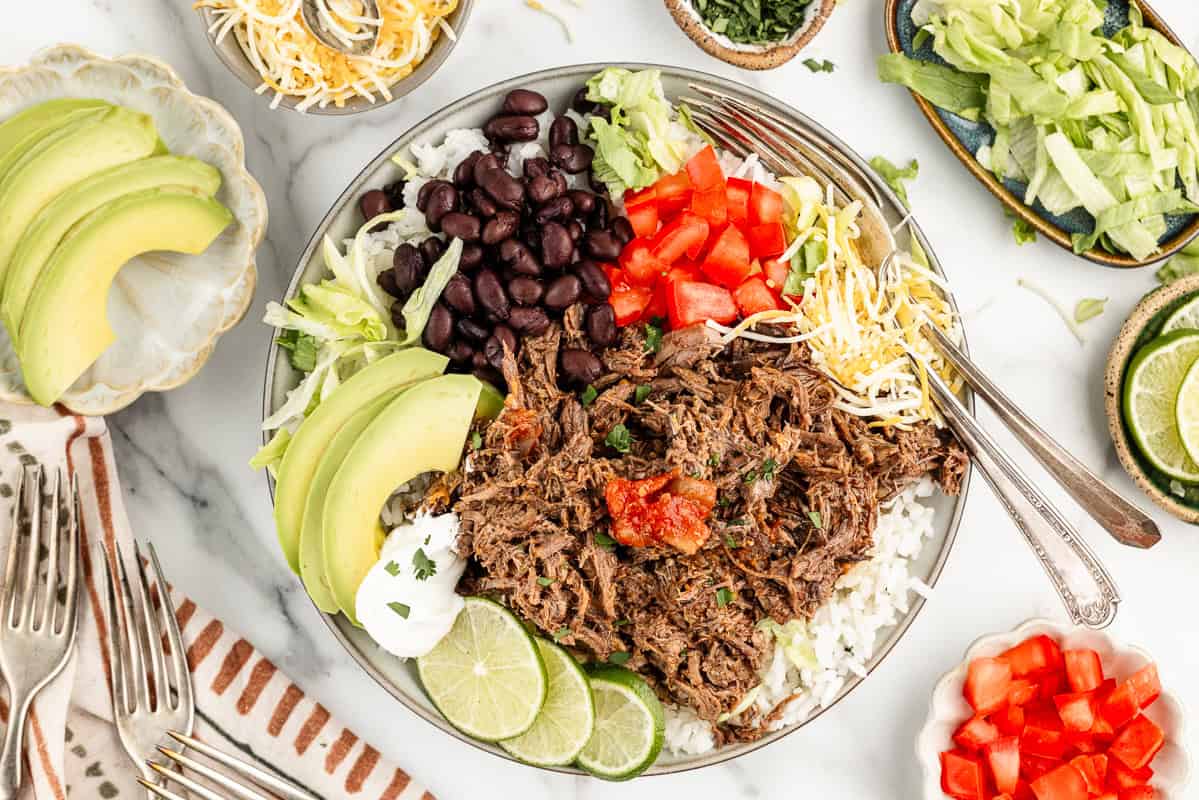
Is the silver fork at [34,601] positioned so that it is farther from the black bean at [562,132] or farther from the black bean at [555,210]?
the black bean at [562,132]

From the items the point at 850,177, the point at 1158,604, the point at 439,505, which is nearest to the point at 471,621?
the point at 439,505

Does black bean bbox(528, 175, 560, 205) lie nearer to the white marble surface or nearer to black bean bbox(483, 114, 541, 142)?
black bean bbox(483, 114, 541, 142)

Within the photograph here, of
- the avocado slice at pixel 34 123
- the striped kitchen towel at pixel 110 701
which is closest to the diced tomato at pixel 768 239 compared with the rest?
the avocado slice at pixel 34 123

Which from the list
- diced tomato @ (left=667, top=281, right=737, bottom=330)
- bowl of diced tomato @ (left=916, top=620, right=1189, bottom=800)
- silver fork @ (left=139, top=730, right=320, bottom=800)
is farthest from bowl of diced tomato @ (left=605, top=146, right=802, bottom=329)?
silver fork @ (left=139, top=730, right=320, bottom=800)

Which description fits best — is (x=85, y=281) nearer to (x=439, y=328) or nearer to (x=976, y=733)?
(x=439, y=328)

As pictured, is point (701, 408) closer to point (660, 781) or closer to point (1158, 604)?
point (660, 781)

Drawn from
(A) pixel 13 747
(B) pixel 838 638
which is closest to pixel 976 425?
(B) pixel 838 638
